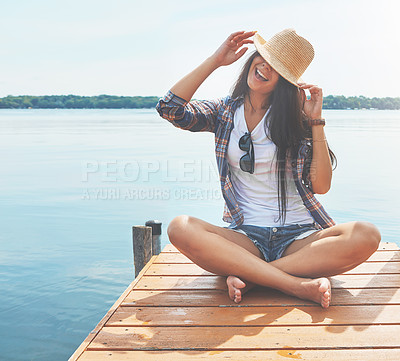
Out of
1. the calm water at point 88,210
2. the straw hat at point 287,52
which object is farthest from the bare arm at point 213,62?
the calm water at point 88,210

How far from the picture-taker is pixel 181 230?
2.88 meters

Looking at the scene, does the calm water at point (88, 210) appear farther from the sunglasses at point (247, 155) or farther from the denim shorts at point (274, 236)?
the sunglasses at point (247, 155)

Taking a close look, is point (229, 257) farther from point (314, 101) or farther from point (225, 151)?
point (314, 101)

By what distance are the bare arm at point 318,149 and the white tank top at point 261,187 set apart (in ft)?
0.50

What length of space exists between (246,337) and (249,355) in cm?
18

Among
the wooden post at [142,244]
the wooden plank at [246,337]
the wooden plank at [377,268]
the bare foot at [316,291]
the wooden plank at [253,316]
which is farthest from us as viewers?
the wooden post at [142,244]

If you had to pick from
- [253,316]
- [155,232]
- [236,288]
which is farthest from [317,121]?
[155,232]

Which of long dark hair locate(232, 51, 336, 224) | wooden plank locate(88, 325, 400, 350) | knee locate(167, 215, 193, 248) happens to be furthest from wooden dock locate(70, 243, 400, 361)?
long dark hair locate(232, 51, 336, 224)

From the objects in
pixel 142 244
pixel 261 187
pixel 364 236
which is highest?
pixel 261 187

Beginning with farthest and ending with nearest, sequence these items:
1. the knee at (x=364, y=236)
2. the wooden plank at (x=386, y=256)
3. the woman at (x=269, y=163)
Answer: the wooden plank at (x=386, y=256)
the woman at (x=269, y=163)
the knee at (x=364, y=236)

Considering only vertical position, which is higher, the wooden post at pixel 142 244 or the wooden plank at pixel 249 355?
the wooden plank at pixel 249 355

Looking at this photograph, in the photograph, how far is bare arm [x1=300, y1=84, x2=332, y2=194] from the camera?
9.73ft

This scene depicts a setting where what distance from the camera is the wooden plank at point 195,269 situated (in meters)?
3.47

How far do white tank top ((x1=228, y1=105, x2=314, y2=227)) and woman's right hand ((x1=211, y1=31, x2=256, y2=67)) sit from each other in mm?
402
